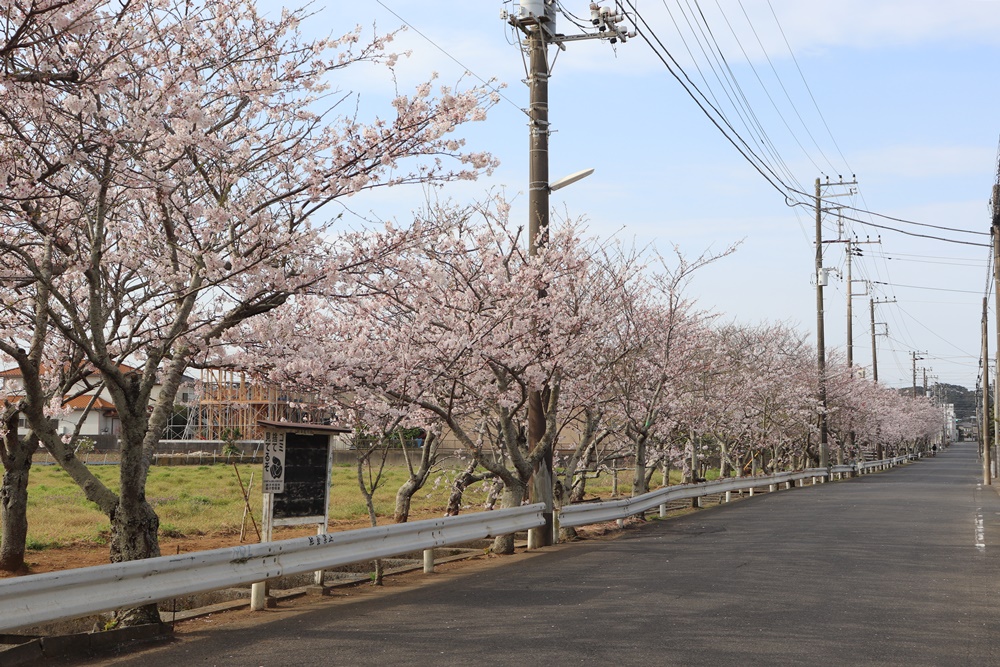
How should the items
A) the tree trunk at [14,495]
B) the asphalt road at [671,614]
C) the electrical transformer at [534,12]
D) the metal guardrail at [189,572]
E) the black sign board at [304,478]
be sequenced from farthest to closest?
the electrical transformer at [534,12] → the tree trunk at [14,495] → the black sign board at [304,478] → the asphalt road at [671,614] → the metal guardrail at [189,572]

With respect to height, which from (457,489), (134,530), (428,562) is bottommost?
(428,562)

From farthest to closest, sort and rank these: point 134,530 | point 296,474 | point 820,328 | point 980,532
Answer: point 820,328 < point 980,532 < point 296,474 < point 134,530

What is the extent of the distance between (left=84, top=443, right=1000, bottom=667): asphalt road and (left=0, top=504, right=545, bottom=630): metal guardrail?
1.54 ft

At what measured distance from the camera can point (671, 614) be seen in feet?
29.4

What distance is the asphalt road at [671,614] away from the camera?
7.35 m

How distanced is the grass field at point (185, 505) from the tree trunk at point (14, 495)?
10.8 feet

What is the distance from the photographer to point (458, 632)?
8211mm

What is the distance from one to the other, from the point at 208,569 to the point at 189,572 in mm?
267

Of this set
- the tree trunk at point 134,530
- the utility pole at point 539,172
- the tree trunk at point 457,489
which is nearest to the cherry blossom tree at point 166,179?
the tree trunk at point 134,530

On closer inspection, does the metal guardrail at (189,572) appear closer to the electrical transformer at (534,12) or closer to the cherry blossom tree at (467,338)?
the cherry blossom tree at (467,338)

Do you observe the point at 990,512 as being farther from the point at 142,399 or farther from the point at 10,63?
the point at 10,63

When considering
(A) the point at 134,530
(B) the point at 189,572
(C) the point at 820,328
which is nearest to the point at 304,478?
(A) the point at 134,530

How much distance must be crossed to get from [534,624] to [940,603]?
14.9 ft

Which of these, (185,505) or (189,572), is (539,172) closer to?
(189,572)
